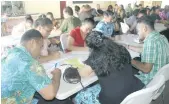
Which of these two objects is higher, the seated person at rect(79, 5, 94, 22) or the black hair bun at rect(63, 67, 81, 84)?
the seated person at rect(79, 5, 94, 22)

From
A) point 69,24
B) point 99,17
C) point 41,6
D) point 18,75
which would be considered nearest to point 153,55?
point 18,75

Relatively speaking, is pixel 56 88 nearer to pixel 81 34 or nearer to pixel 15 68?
pixel 15 68

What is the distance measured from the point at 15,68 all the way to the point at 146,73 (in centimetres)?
135

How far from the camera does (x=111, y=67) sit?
5.08 feet

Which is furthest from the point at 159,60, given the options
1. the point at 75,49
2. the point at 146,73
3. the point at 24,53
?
the point at 24,53

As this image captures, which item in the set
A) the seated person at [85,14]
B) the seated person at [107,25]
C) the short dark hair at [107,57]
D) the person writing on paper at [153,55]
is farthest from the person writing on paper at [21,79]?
the seated person at [85,14]

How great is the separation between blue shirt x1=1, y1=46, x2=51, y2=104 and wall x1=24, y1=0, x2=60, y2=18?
6630mm

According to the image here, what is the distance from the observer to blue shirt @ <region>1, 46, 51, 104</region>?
1366 mm

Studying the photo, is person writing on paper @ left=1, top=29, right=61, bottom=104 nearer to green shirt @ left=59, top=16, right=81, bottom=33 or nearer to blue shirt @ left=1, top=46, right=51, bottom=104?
blue shirt @ left=1, top=46, right=51, bottom=104

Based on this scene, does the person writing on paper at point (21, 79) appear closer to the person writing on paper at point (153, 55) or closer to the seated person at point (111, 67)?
the seated person at point (111, 67)

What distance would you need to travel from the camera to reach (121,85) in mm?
1594

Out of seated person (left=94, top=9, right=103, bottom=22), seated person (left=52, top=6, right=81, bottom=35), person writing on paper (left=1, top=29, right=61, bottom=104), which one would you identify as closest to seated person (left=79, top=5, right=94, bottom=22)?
seated person (left=94, top=9, right=103, bottom=22)

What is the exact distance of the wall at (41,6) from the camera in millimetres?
7719

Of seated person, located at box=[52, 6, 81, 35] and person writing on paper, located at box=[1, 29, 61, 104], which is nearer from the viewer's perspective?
person writing on paper, located at box=[1, 29, 61, 104]
